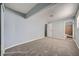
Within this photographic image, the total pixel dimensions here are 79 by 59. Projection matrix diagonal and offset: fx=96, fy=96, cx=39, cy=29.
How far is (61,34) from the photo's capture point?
8414 millimetres

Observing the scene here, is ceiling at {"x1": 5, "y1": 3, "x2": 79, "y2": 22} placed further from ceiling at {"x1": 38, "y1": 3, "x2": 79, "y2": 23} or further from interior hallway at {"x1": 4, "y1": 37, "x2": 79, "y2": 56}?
interior hallway at {"x1": 4, "y1": 37, "x2": 79, "y2": 56}

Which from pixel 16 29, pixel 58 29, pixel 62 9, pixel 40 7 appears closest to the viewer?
pixel 40 7

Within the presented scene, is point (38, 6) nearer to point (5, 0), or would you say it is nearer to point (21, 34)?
point (5, 0)

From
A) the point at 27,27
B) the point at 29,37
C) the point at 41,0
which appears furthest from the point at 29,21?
the point at 41,0

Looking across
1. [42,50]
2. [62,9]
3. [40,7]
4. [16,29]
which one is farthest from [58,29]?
[40,7]

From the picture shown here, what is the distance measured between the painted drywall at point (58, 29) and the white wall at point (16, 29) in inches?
96.1

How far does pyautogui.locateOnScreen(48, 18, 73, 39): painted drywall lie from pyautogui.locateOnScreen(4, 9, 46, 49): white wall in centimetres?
244

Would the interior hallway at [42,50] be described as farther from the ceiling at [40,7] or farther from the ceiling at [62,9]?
the ceiling at [62,9]

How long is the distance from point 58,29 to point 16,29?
180 inches

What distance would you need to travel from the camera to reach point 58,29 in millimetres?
8570

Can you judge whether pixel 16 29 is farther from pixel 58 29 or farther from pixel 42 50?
pixel 58 29

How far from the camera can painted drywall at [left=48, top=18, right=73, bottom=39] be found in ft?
27.3

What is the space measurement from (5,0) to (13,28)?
2.53 meters

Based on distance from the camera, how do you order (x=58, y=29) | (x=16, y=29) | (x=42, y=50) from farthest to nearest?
(x=58, y=29), (x=16, y=29), (x=42, y=50)
